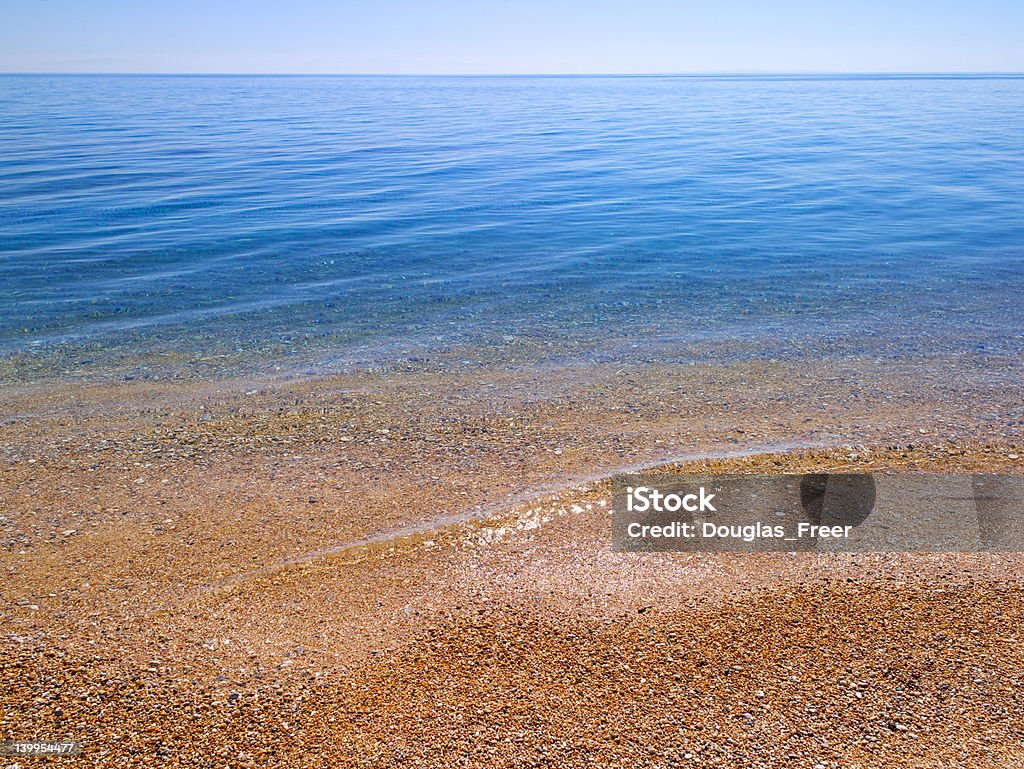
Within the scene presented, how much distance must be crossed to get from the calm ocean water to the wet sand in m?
2.65

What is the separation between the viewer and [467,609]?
4.28 metres

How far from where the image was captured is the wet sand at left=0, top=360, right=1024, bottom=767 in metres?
3.44

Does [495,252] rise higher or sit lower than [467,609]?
higher

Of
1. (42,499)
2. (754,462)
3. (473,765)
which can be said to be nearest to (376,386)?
(42,499)

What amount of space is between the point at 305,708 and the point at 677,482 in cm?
314

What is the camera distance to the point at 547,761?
10.9 feet

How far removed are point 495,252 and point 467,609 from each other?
1122 centimetres

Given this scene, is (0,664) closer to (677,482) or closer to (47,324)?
(677,482)

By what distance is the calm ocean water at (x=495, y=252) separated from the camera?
381 inches

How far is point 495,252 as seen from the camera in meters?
14.8

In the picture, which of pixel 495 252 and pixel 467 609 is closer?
pixel 467 609

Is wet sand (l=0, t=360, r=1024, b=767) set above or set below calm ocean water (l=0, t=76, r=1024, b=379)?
below

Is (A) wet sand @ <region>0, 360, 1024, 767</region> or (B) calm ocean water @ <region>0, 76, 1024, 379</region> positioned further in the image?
(B) calm ocean water @ <region>0, 76, 1024, 379</region>

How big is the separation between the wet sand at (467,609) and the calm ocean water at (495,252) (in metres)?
2.65
